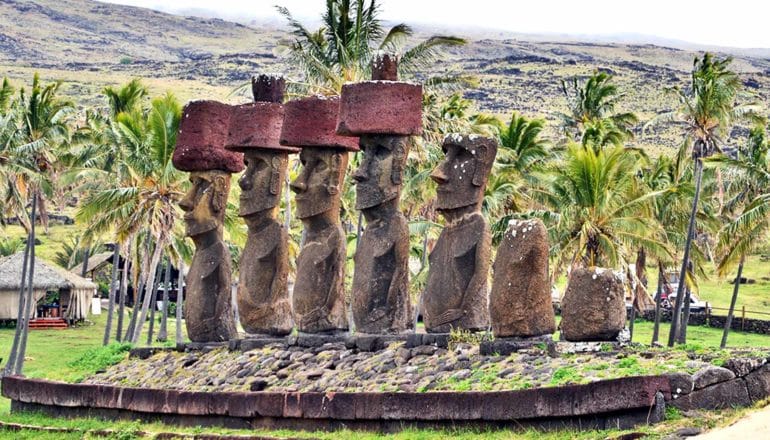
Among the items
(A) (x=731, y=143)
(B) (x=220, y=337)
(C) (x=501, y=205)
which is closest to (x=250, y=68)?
(A) (x=731, y=143)

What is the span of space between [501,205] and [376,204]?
1680cm

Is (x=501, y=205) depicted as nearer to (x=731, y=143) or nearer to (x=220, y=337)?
(x=220, y=337)

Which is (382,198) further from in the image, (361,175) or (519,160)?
(519,160)

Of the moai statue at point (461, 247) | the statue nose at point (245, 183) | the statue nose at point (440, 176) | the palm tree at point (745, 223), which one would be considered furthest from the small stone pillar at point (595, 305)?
the palm tree at point (745, 223)

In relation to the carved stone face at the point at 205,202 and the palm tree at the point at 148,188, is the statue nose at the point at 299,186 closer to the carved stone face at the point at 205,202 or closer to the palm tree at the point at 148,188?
the carved stone face at the point at 205,202

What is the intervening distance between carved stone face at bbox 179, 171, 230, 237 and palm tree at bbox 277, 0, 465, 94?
8095 mm

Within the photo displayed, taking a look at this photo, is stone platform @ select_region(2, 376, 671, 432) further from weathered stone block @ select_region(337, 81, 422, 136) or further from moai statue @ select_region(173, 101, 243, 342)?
weathered stone block @ select_region(337, 81, 422, 136)

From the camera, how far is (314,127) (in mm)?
20125

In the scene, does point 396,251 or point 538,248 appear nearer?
point 538,248

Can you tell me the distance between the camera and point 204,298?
21484 mm

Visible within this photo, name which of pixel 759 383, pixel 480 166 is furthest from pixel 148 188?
pixel 759 383

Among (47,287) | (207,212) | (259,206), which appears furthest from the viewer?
(47,287)

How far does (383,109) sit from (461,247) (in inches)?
95.8

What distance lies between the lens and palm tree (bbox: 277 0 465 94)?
97.5 feet
